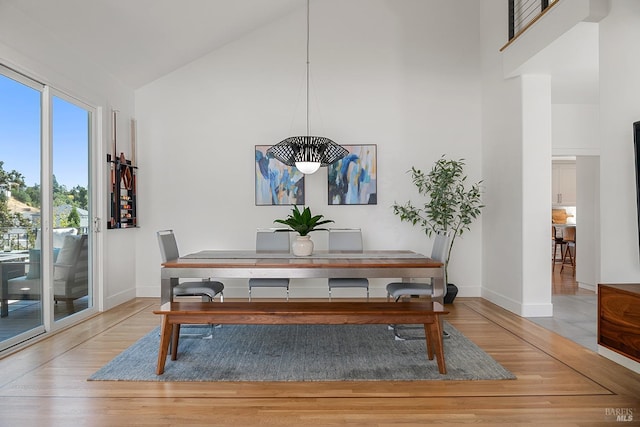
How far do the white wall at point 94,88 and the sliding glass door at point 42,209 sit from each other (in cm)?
12

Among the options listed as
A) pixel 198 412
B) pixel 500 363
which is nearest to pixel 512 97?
pixel 500 363

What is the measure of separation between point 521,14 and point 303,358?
4355mm

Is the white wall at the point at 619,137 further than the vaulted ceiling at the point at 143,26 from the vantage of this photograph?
No

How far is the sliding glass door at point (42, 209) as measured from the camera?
357cm

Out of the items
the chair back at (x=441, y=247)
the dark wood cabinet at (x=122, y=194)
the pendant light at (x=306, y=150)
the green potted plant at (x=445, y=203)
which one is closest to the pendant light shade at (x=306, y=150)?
the pendant light at (x=306, y=150)

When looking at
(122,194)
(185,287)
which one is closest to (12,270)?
(185,287)

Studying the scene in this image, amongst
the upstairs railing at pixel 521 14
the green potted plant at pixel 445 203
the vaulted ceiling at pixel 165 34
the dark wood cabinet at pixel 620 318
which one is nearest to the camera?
the dark wood cabinet at pixel 620 318

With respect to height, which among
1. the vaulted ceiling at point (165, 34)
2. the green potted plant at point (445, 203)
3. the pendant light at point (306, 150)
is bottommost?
the green potted plant at point (445, 203)

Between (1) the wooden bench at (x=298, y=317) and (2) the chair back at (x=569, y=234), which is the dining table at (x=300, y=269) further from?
(2) the chair back at (x=569, y=234)

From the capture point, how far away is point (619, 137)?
3.20m

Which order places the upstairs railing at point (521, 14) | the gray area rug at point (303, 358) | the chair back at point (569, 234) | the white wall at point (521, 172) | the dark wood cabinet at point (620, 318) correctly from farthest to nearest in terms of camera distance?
the chair back at point (569, 234)
the white wall at point (521, 172)
the upstairs railing at point (521, 14)
the gray area rug at point (303, 358)
the dark wood cabinet at point (620, 318)

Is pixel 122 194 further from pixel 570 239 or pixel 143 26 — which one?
pixel 570 239

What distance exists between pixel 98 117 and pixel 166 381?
3.44 meters

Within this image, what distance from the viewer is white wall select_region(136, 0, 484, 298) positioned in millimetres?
5883
